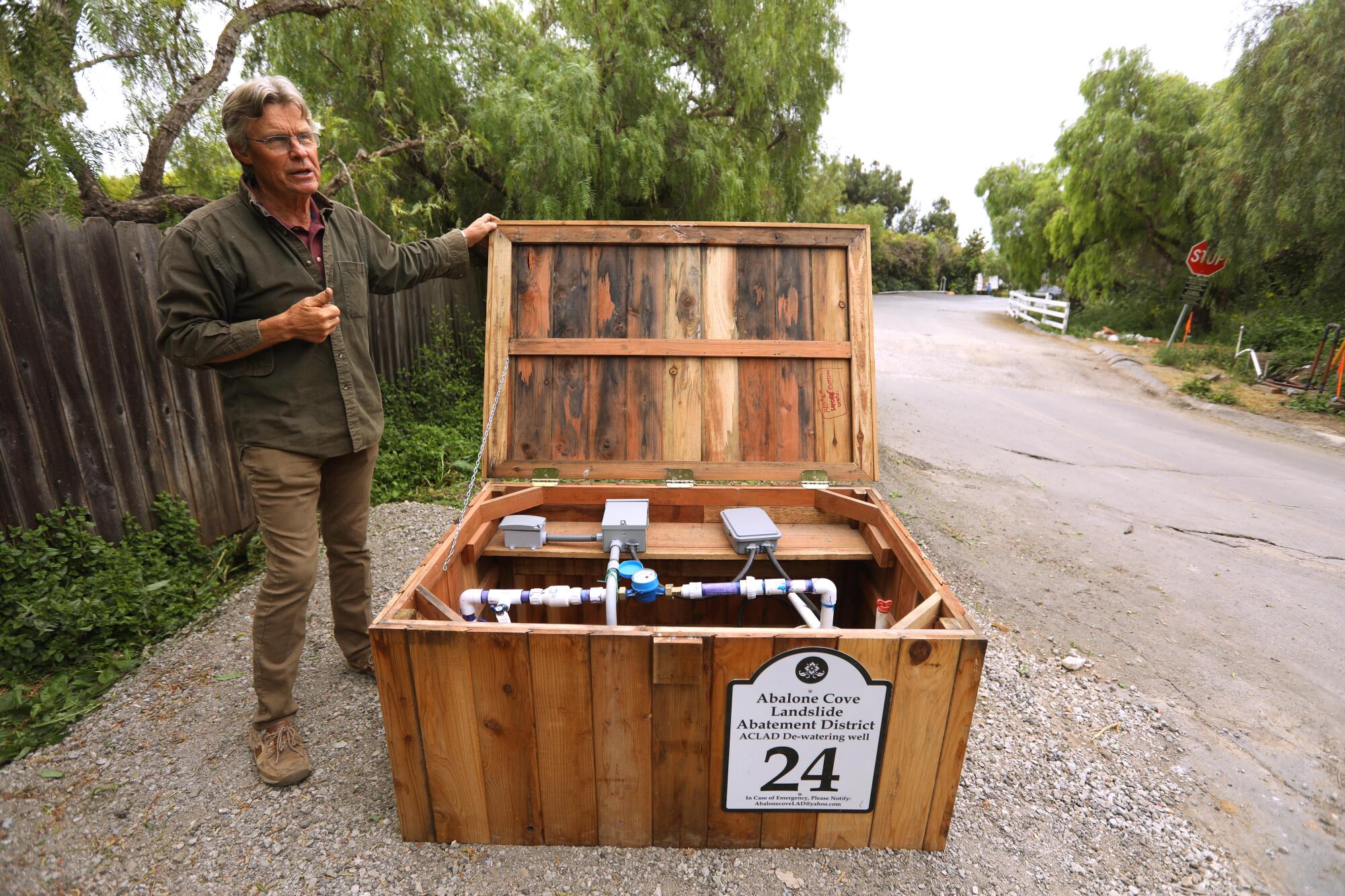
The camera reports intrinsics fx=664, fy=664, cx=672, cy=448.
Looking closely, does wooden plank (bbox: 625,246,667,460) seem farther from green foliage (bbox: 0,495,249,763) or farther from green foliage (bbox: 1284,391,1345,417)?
green foliage (bbox: 1284,391,1345,417)

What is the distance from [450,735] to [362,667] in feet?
Answer: 4.35

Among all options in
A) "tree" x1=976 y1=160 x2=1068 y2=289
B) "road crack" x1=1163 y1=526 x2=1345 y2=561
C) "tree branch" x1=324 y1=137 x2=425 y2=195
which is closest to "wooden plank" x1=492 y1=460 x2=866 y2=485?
"tree branch" x1=324 y1=137 x2=425 y2=195

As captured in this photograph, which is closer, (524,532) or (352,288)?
(352,288)

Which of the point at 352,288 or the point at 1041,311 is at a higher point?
the point at 352,288

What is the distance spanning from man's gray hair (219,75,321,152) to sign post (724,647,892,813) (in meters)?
2.29

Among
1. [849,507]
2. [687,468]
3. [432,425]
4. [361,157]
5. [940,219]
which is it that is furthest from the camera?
[940,219]

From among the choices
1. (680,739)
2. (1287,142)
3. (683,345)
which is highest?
(1287,142)

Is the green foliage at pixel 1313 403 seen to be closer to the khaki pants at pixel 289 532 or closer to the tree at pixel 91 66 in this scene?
the khaki pants at pixel 289 532

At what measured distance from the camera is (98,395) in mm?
3592

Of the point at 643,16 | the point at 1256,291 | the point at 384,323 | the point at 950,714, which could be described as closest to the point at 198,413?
the point at 384,323

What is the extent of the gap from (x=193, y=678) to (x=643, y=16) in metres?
6.84

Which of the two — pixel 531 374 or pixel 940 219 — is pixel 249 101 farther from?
pixel 940 219

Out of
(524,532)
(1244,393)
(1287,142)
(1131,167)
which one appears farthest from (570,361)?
(1131,167)

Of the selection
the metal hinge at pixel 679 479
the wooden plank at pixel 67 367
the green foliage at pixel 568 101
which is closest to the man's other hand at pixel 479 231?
the metal hinge at pixel 679 479
